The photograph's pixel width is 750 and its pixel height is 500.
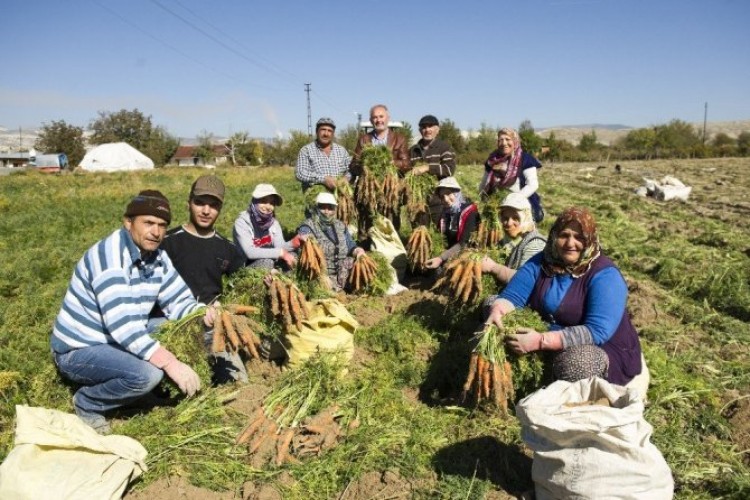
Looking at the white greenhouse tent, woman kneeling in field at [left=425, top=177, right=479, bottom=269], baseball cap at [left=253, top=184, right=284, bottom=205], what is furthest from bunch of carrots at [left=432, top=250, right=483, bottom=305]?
the white greenhouse tent

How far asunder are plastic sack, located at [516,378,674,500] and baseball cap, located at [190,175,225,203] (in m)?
2.89

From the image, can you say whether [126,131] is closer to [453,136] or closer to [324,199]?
[453,136]

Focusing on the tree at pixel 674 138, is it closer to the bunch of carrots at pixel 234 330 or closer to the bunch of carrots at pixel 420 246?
the bunch of carrots at pixel 420 246

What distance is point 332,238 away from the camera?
5645 mm

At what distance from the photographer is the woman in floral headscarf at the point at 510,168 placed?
570cm

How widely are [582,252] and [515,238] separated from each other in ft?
5.00

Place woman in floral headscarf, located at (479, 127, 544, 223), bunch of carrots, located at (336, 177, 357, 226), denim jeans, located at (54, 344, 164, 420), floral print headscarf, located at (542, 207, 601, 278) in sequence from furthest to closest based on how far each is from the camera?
bunch of carrots, located at (336, 177, 357, 226), woman in floral headscarf, located at (479, 127, 544, 223), denim jeans, located at (54, 344, 164, 420), floral print headscarf, located at (542, 207, 601, 278)

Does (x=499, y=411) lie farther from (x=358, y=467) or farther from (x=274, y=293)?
(x=274, y=293)

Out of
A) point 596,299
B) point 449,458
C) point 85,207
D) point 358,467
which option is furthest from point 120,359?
point 85,207

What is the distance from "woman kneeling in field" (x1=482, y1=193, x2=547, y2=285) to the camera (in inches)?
171

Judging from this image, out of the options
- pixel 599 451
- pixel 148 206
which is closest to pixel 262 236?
pixel 148 206

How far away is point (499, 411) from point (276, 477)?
1531 mm

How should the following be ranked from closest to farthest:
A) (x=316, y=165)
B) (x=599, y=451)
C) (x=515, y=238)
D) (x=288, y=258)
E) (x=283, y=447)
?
(x=599, y=451) < (x=283, y=447) < (x=515, y=238) < (x=288, y=258) < (x=316, y=165)

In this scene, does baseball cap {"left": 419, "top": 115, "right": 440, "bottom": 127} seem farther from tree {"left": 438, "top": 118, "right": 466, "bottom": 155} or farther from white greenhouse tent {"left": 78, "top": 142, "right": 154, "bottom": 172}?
white greenhouse tent {"left": 78, "top": 142, "right": 154, "bottom": 172}
